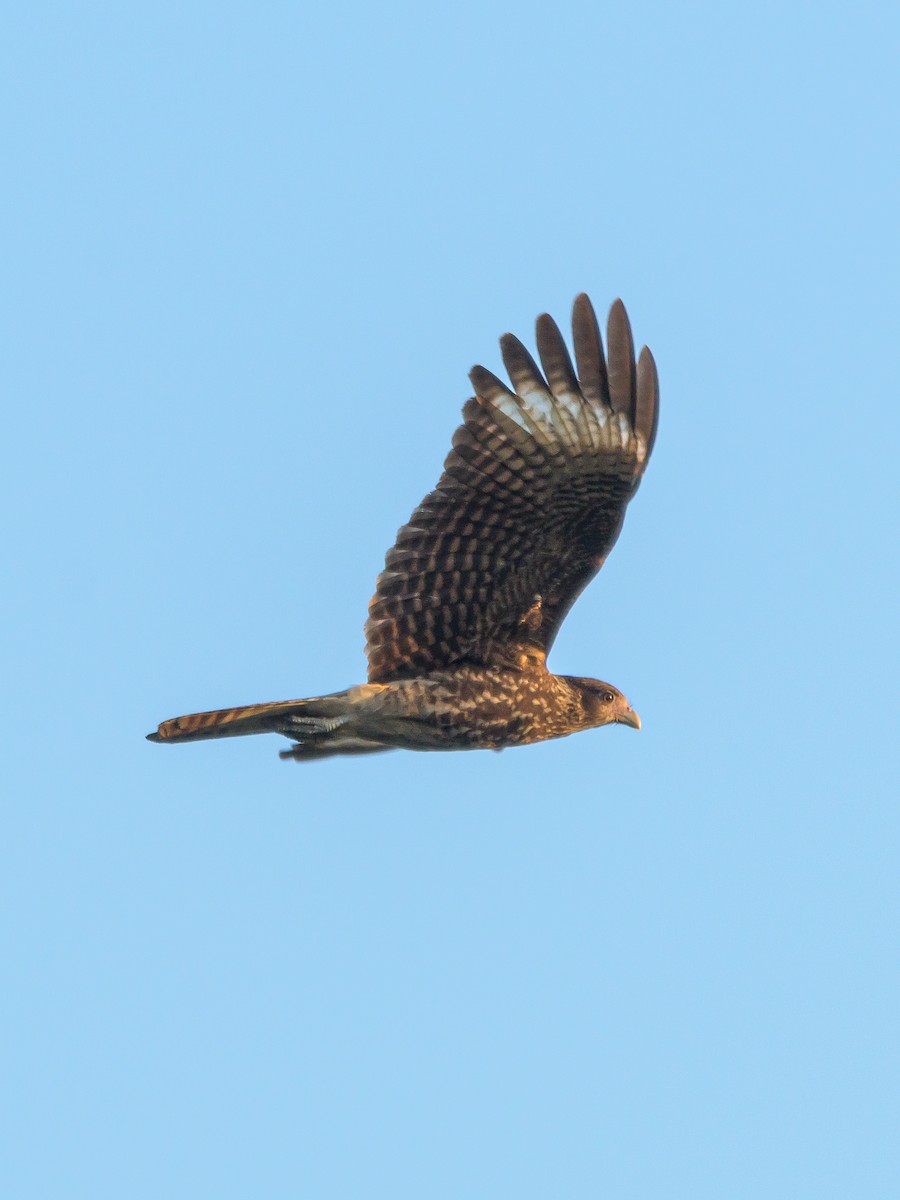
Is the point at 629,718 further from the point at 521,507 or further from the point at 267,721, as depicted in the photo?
the point at 267,721

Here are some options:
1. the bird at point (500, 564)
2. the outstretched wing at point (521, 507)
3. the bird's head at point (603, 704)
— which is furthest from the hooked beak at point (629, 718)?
the outstretched wing at point (521, 507)

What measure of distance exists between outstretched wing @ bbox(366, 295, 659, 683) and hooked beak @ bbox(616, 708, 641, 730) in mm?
979

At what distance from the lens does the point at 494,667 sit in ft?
42.5

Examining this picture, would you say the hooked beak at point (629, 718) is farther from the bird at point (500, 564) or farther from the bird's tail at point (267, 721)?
the bird's tail at point (267, 721)

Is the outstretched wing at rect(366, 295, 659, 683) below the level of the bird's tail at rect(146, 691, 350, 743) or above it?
above

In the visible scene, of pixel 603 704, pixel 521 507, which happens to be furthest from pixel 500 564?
pixel 603 704

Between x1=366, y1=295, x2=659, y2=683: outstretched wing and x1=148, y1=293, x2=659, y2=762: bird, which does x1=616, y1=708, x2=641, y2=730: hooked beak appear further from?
x1=366, y1=295, x2=659, y2=683: outstretched wing

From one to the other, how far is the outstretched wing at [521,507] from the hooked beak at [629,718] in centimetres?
98

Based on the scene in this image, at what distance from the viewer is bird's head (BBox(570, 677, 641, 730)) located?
13.4 metres

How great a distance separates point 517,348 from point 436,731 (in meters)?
2.38

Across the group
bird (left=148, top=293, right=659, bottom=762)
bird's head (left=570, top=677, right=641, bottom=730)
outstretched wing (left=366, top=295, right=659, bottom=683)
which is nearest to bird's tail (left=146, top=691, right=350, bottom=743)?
bird (left=148, top=293, right=659, bottom=762)

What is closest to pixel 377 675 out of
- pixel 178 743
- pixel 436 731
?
pixel 436 731

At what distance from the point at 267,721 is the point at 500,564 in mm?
1670

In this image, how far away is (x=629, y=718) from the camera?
13.8m
